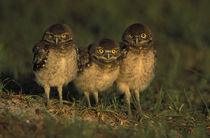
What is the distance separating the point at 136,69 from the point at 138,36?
53cm

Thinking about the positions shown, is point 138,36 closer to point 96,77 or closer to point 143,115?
point 96,77

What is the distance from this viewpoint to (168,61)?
10.8 meters

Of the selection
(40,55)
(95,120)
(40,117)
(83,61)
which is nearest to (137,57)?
(83,61)

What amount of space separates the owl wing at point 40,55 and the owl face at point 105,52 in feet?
2.44

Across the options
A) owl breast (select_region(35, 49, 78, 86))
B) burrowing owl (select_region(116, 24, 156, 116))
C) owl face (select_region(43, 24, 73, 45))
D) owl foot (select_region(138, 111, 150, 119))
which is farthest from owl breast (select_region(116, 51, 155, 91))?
owl face (select_region(43, 24, 73, 45))

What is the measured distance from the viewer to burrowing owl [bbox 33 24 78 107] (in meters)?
6.19

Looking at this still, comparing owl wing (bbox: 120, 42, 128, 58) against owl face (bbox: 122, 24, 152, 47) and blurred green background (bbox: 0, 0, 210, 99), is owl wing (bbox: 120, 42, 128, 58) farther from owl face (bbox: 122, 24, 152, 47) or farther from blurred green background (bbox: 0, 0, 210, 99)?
blurred green background (bbox: 0, 0, 210, 99)

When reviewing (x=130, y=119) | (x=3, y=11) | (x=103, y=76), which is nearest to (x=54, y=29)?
(x=103, y=76)

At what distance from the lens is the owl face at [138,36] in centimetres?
657

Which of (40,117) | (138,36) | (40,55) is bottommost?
(40,117)

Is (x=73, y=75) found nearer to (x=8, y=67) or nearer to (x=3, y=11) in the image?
(x=8, y=67)

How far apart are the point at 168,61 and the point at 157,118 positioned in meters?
4.38

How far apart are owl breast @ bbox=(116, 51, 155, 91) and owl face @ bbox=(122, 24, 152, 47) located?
0.54 ft

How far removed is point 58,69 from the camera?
6.21 metres
